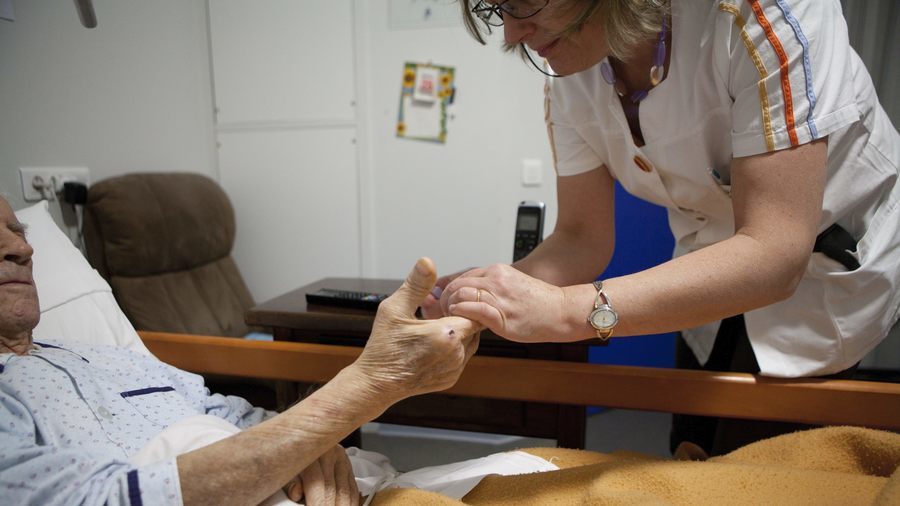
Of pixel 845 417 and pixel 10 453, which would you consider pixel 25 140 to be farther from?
pixel 845 417

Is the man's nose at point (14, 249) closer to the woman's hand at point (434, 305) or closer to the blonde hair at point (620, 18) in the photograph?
the woman's hand at point (434, 305)

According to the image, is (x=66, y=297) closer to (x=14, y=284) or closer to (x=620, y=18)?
(x=14, y=284)

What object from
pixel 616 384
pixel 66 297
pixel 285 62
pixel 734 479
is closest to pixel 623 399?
pixel 616 384

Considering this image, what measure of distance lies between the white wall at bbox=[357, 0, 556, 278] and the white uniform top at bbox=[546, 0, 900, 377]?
1005 millimetres

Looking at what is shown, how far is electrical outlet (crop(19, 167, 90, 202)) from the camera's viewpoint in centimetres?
109

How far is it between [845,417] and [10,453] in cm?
118

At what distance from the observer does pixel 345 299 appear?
1243mm

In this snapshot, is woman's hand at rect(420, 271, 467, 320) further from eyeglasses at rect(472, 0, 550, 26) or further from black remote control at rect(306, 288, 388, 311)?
eyeglasses at rect(472, 0, 550, 26)

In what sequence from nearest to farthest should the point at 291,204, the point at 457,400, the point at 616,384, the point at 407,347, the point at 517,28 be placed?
the point at 407,347 < the point at 517,28 < the point at 616,384 < the point at 457,400 < the point at 291,204

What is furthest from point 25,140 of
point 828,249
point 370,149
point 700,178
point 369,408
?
point 828,249

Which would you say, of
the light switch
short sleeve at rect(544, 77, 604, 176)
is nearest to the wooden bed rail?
short sleeve at rect(544, 77, 604, 176)

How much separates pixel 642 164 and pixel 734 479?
1.72 ft

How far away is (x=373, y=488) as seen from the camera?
754 mm

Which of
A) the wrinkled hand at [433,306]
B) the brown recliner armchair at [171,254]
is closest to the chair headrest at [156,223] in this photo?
the brown recliner armchair at [171,254]
